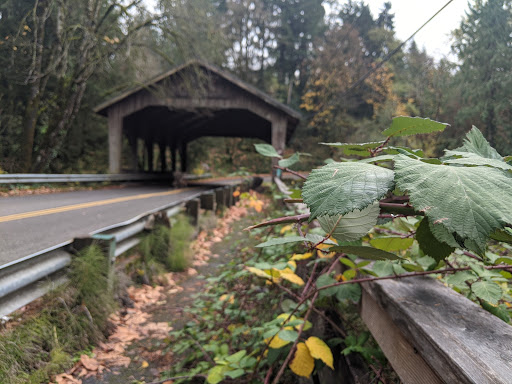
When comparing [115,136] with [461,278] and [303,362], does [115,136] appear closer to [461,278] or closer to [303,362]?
[303,362]

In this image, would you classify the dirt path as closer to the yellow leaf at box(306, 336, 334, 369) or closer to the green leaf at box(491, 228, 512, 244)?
the yellow leaf at box(306, 336, 334, 369)

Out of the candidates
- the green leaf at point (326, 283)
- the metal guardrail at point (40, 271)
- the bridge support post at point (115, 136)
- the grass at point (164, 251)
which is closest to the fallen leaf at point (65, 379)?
the metal guardrail at point (40, 271)

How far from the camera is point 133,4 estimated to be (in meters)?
12.8

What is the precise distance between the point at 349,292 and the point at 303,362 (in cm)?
42

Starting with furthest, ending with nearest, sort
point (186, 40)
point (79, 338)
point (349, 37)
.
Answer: point (349, 37) → point (186, 40) → point (79, 338)

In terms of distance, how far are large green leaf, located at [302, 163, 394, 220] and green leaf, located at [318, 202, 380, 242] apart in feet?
0.36

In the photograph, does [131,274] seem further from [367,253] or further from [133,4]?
[133,4]

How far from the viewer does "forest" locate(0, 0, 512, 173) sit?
2.72 metres

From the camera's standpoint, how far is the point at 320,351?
5.21 feet

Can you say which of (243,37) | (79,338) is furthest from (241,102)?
(243,37)

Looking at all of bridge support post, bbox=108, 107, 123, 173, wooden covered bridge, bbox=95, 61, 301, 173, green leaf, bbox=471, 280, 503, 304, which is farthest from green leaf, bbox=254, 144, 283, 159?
bridge support post, bbox=108, 107, 123, 173

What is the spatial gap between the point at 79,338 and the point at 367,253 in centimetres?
291

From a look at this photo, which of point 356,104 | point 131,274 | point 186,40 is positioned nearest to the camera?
point 131,274

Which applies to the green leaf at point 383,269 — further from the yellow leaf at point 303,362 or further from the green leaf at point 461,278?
the yellow leaf at point 303,362
